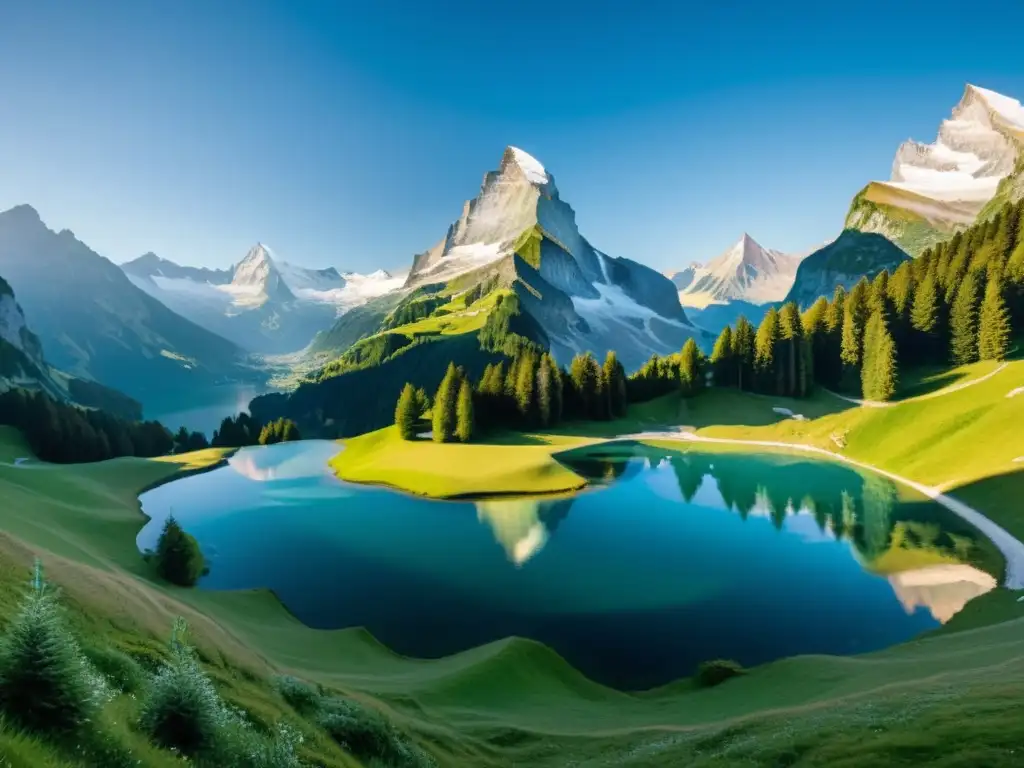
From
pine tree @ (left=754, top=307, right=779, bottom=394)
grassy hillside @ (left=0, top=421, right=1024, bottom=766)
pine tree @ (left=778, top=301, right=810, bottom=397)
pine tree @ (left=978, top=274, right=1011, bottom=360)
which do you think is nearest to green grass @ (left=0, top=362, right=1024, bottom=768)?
grassy hillside @ (left=0, top=421, right=1024, bottom=766)

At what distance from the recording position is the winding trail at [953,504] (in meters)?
43.8

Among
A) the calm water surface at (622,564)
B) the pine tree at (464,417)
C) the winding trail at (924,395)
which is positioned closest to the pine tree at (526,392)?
the pine tree at (464,417)

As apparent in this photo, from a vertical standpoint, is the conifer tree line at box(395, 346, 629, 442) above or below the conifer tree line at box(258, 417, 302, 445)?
above

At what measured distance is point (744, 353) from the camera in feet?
429

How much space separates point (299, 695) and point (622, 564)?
34.8 meters

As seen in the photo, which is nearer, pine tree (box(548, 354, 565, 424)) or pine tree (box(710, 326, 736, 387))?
pine tree (box(548, 354, 565, 424))

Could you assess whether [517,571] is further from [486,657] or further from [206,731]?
[206,731]

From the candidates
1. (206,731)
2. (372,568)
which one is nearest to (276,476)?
(372,568)

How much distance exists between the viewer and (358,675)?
97.2 ft

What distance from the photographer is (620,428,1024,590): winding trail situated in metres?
43.8

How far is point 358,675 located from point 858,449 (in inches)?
3335

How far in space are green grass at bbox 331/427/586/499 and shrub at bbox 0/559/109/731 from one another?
65.2 m

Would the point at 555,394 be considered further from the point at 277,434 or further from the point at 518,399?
the point at 277,434

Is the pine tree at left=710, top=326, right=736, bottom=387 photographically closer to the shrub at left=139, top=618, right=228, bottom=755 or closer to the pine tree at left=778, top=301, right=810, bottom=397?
the pine tree at left=778, top=301, right=810, bottom=397
